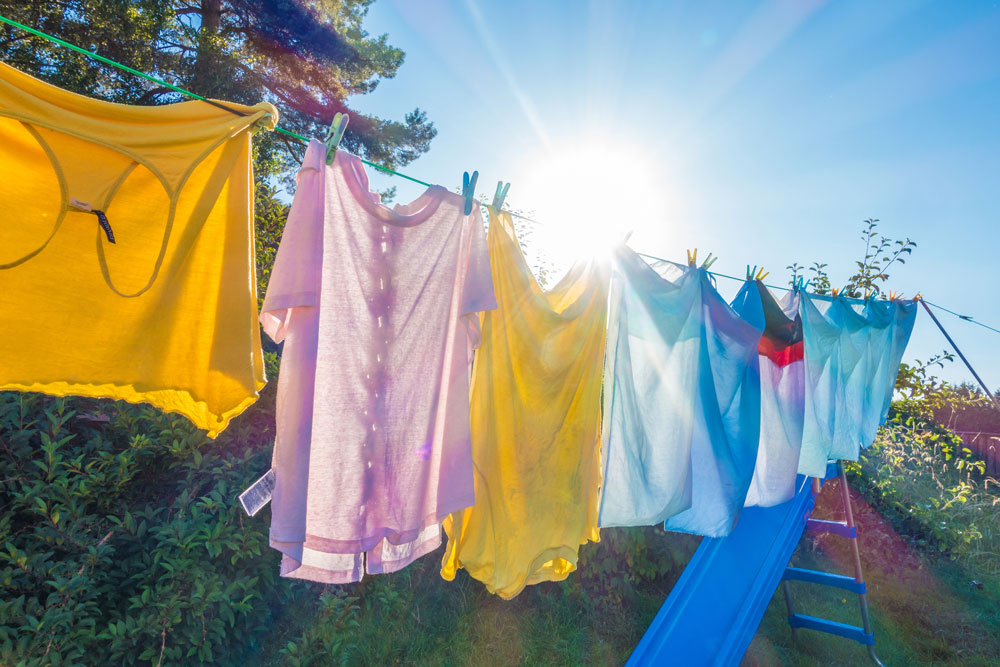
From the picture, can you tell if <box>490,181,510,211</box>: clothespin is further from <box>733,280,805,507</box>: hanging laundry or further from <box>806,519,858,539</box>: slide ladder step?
<box>806,519,858,539</box>: slide ladder step

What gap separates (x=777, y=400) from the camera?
2859 millimetres

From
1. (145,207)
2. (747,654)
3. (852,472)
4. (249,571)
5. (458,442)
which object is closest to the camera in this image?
(145,207)

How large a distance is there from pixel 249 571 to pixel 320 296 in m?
2.04

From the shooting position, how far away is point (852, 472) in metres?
5.20

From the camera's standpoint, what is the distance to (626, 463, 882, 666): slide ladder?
2.67 meters

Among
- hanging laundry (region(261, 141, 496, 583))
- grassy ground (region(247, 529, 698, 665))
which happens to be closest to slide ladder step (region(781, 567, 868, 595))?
grassy ground (region(247, 529, 698, 665))

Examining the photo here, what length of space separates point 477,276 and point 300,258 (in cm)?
60

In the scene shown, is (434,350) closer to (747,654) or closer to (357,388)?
(357,388)

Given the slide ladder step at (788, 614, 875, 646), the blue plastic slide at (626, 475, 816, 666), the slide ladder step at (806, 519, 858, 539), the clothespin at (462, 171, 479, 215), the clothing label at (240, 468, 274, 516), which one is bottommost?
the slide ladder step at (788, 614, 875, 646)

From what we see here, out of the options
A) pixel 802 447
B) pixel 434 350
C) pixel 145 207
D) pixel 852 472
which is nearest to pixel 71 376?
pixel 145 207

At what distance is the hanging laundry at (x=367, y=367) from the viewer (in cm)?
144

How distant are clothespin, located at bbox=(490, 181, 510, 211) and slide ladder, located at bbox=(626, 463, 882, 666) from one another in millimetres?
2170

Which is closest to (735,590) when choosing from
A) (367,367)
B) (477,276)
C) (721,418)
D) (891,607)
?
(721,418)

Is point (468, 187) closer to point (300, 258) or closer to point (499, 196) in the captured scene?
point (499, 196)
